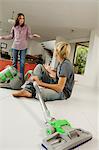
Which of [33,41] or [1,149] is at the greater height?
[33,41]

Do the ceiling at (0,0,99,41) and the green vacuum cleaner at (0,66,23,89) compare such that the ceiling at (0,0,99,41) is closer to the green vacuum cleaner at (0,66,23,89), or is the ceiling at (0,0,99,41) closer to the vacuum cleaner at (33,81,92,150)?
the green vacuum cleaner at (0,66,23,89)

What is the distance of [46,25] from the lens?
2.67 m

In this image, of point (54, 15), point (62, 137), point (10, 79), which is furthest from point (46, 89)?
point (54, 15)

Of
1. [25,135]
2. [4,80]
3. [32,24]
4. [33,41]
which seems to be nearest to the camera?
[25,135]

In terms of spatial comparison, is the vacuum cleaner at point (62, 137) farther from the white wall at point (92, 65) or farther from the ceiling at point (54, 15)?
the white wall at point (92, 65)

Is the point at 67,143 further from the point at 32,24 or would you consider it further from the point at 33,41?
the point at 32,24

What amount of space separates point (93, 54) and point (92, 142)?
8.15ft

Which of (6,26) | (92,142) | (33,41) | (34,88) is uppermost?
(6,26)

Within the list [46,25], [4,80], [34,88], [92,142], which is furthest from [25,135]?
[46,25]

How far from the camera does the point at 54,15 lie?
8.46 feet

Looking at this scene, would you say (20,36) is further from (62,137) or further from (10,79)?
(62,137)

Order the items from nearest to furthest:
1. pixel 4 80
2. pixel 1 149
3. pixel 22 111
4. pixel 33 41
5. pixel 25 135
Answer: pixel 1 149 < pixel 25 135 < pixel 22 111 < pixel 4 80 < pixel 33 41

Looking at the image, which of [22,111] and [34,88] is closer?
[22,111]

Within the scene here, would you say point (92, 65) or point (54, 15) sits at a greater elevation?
point (54, 15)
